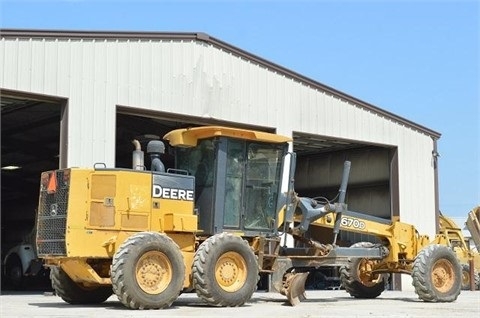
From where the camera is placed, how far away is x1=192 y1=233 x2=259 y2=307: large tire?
1371 cm

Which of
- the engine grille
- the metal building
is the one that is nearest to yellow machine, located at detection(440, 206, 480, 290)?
the metal building

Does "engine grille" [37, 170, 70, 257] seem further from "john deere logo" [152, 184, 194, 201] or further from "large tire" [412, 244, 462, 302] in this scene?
"large tire" [412, 244, 462, 302]

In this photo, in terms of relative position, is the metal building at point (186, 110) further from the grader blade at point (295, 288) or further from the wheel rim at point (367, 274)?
the grader blade at point (295, 288)

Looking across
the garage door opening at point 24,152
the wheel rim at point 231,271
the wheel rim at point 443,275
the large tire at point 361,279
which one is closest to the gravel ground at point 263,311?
the wheel rim at point 231,271

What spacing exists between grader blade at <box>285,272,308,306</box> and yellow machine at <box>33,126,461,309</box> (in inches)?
1.2

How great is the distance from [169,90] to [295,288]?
8.66 meters

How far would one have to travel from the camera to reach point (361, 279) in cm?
1836

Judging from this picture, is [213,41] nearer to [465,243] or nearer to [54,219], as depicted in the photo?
[54,219]

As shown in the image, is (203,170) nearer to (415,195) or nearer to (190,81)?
(190,81)

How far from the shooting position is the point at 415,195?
2891cm

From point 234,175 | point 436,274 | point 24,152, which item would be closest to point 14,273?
point 24,152

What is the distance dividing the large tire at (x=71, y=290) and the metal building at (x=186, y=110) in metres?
5.31

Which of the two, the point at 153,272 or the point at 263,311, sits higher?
the point at 153,272

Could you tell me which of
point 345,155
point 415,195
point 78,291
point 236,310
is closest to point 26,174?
point 345,155
